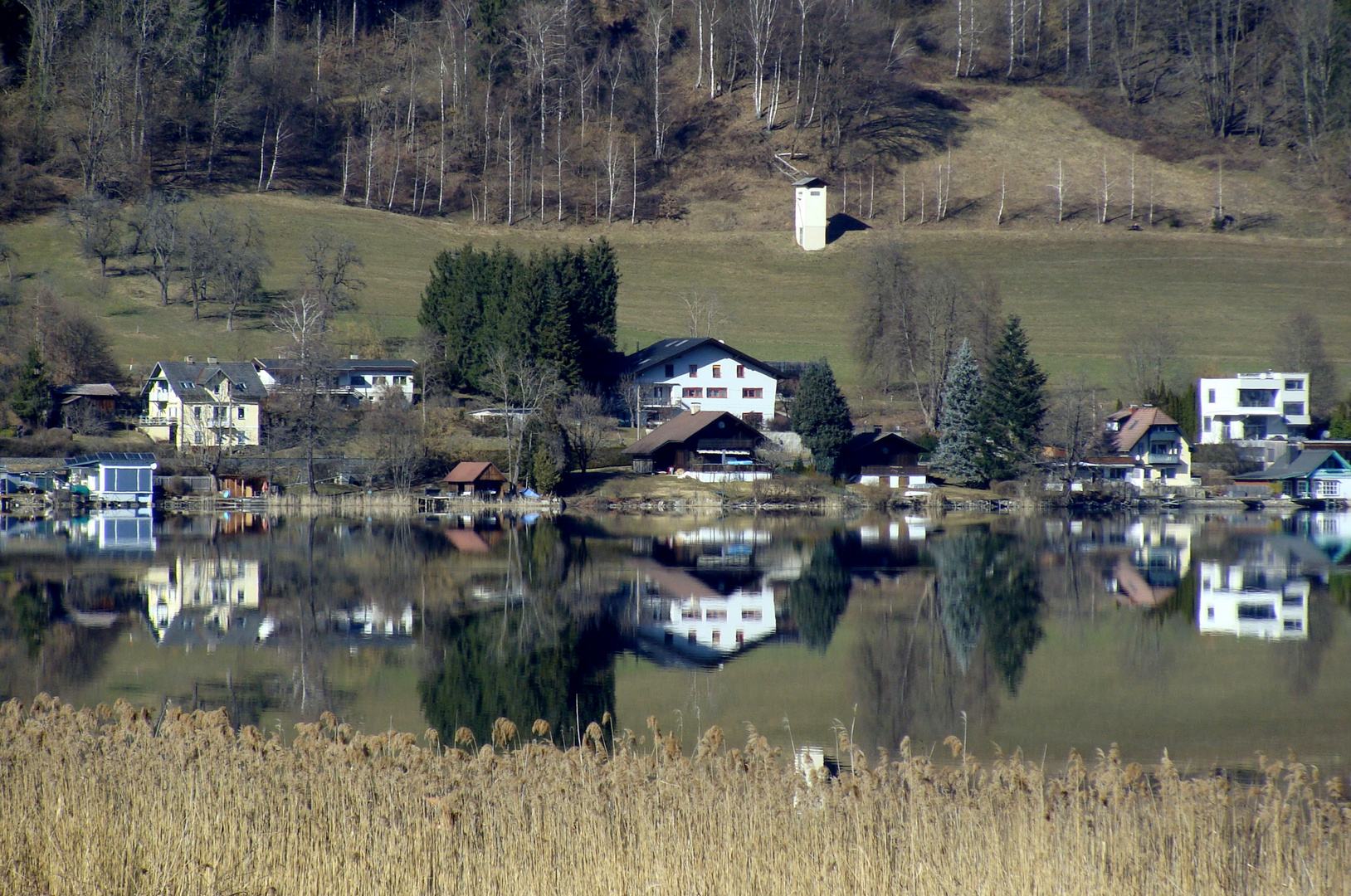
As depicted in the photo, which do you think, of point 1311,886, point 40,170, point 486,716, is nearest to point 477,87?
point 40,170

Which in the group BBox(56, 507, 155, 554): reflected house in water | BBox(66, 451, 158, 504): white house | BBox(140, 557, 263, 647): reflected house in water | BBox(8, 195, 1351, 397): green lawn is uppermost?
BBox(8, 195, 1351, 397): green lawn

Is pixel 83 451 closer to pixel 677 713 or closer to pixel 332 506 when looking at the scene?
pixel 332 506

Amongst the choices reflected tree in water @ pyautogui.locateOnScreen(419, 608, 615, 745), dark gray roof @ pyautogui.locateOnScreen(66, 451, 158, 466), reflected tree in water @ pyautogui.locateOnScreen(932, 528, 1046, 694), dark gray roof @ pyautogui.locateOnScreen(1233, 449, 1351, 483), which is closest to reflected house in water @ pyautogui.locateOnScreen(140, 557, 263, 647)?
reflected tree in water @ pyautogui.locateOnScreen(419, 608, 615, 745)

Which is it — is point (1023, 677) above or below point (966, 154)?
below

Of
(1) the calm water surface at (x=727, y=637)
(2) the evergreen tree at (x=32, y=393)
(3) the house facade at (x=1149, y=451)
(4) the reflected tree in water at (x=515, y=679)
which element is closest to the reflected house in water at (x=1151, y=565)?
(1) the calm water surface at (x=727, y=637)

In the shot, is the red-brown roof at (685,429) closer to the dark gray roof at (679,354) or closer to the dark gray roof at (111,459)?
the dark gray roof at (679,354)

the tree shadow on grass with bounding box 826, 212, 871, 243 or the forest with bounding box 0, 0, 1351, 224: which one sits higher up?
the forest with bounding box 0, 0, 1351, 224

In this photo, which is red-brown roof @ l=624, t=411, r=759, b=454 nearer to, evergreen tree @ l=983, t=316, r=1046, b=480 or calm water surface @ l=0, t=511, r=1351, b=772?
evergreen tree @ l=983, t=316, r=1046, b=480
